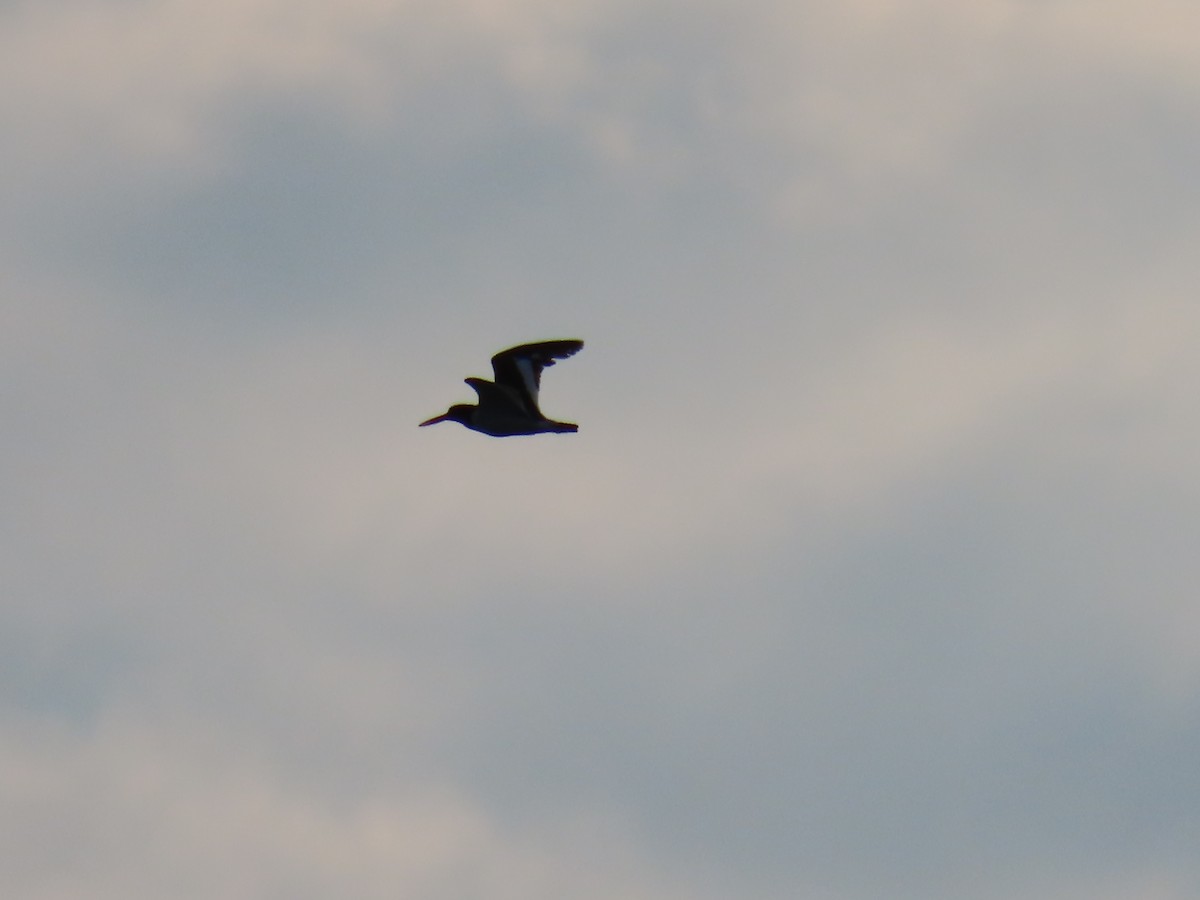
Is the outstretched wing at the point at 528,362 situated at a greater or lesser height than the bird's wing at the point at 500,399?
greater

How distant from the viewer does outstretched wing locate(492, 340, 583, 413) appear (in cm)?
7788

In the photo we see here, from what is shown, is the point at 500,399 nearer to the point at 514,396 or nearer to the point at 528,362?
the point at 514,396

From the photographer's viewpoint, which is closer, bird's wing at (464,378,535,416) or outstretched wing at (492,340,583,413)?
bird's wing at (464,378,535,416)

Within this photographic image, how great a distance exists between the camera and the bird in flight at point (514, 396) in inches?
3031

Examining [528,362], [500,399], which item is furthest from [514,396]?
[528,362]

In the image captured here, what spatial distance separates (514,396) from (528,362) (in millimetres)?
1377

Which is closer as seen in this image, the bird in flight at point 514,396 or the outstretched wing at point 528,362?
the bird in flight at point 514,396

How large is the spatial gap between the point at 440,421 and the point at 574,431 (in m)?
4.29

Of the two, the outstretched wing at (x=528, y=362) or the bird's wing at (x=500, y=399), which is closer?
the bird's wing at (x=500, y=399)

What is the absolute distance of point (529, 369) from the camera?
78250 mm

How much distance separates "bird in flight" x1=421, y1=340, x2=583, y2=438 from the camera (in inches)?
3031

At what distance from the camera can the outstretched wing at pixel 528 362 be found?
77875mm

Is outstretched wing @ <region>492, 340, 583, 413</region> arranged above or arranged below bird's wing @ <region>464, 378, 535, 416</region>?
above

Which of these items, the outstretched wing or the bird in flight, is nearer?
the bird in flight
